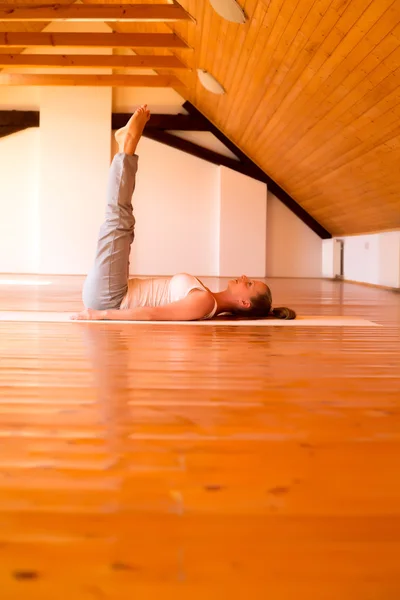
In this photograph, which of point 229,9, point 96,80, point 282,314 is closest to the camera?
point 282,314

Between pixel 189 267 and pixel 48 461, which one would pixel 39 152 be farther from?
pixel 48 461

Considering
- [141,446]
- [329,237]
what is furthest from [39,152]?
[141,446]

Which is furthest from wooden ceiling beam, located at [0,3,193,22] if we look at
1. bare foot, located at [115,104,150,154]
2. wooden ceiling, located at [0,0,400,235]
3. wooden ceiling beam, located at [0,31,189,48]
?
bare foot, located at [115,104,150,154]

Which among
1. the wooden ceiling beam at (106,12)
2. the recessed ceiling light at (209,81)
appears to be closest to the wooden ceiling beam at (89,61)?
the recessed ceiling light at (209,81)

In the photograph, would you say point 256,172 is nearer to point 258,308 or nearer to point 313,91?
point 313,91

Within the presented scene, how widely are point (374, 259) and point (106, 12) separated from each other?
412cm

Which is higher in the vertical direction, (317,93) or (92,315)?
(317,93)

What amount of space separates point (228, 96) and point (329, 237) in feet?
10.9

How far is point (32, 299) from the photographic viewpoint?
5141mm

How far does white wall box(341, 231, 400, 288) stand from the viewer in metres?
7.51

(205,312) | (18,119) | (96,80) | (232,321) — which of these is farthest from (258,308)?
(18,119)

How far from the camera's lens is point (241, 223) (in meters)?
10.4

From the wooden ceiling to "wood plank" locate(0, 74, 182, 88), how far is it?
15cm

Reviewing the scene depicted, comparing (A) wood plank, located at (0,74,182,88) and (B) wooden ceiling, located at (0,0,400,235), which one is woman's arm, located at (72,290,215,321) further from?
(A) wood plank, located at (0,74,182,88)
